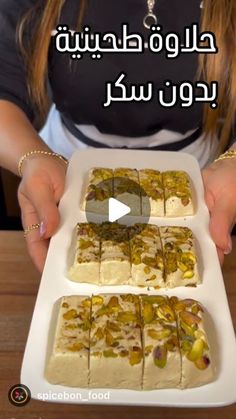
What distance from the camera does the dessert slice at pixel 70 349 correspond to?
0.76 metres

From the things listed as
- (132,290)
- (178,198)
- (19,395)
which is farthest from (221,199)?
(19,395)

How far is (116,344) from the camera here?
0.79m

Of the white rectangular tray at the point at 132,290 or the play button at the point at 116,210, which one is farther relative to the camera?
the play button at the point at 116,210

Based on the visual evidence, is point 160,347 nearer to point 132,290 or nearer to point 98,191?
point 132,290

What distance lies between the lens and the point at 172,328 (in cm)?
83

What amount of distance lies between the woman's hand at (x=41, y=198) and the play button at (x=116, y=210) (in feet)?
0.33

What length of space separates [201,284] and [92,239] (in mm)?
202

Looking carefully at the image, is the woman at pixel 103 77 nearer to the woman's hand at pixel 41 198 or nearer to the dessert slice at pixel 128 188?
the woman's hand at pixel 41 198

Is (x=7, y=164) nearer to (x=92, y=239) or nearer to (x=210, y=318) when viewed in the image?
(x=92, y=239)

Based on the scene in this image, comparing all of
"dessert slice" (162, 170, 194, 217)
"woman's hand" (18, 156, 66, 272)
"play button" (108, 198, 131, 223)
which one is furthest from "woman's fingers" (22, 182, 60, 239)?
"dessert slice" (162, 170, 194, 217)

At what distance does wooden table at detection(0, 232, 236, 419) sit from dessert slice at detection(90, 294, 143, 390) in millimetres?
84

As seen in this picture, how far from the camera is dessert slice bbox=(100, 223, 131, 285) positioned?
929 mm

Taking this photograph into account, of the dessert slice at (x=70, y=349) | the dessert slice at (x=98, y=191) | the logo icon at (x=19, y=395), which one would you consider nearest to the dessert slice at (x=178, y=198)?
the dessert slice at (x=98, y=191)

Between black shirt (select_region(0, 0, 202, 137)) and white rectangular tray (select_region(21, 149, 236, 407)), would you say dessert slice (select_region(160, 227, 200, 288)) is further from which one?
black shirt (select_region(0, 0, 202, 137))
